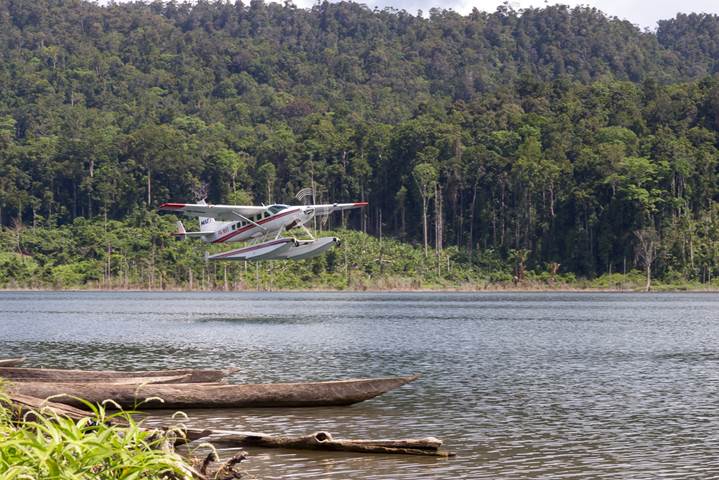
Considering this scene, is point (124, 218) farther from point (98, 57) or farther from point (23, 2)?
point (23, 2)

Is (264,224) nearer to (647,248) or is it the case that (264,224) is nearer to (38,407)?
(38,407)

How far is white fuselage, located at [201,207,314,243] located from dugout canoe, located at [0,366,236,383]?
38.2 meters

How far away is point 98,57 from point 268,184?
220ft

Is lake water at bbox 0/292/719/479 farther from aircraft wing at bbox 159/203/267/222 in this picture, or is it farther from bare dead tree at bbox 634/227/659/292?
bare dead tree at bbox 634/227/659/292

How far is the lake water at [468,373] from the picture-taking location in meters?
14.0

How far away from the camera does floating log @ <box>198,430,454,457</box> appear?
521 inches

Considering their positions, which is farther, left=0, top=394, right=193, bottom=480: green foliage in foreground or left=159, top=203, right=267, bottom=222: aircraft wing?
left=159, top=203, right=267, bottom=222: aircraft wing

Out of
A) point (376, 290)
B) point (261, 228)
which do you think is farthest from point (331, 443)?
point (376, 290)

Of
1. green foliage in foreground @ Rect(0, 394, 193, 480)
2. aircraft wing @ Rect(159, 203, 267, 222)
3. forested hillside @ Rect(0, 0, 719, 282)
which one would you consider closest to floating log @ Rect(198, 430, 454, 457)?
green foliage in foreground @ Rect(0, 394, 193, 480)

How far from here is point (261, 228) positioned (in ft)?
190

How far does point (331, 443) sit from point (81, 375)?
619 centimetres

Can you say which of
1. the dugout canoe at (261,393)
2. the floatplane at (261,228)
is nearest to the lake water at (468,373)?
the dugout canoe at (261,393)

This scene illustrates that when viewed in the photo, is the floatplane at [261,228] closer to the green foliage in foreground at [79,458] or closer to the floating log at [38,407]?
the floating log at [38,407]

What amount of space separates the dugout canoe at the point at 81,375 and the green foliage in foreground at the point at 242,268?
84257 millimetres
